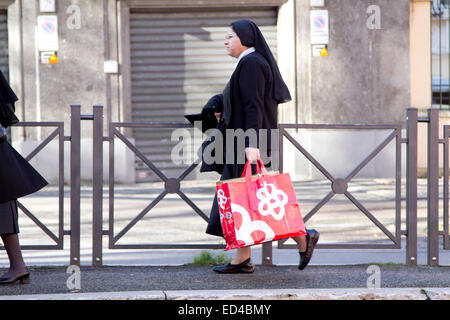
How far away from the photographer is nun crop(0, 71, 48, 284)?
4441 mm

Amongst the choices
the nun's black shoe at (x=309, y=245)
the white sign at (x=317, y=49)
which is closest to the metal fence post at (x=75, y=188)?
the nun's black shoe at (x=309, y=245)

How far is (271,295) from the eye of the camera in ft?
14.1

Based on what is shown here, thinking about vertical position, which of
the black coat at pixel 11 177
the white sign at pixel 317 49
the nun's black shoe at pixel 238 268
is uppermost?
the white sign at pixel 317 49

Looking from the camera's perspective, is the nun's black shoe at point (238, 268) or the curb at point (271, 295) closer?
the curb at point (271, 295)

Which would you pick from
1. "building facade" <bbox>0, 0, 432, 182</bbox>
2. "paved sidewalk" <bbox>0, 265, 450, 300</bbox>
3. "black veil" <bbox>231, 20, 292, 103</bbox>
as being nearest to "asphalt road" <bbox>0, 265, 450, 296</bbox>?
"paved sidewalk" <bbox>0, 265, 450, 300</bbox>

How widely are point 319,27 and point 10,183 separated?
9.08 meters

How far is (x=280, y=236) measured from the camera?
179 inches

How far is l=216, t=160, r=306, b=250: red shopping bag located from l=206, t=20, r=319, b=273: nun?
8.0 inches

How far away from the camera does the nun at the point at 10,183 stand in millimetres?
4441

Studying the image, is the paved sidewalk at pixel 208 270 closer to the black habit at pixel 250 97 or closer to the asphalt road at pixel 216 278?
the asphalt road at pixel 216 278

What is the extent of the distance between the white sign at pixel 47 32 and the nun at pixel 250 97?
323 inches

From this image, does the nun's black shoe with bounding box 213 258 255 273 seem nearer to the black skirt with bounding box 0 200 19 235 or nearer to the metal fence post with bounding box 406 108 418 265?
the metal fence post with bounding box 406 108 418 265

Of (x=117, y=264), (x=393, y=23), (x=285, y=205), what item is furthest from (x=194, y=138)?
(x=285, y=205)
